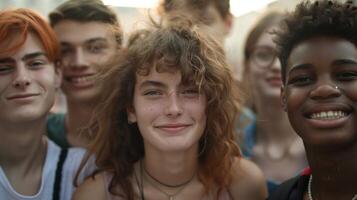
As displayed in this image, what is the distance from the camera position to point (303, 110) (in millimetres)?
1984

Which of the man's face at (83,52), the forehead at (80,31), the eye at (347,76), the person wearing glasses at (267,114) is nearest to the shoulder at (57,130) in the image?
the man's face at (83,52)

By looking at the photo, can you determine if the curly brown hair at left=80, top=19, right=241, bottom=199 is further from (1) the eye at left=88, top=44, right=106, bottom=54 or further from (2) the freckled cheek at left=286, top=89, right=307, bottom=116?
(2) the freckled cheek at left=286, top=89, right=307, bottom=116

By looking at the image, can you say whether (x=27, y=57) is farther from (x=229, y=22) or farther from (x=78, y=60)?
(x=229, y=22)

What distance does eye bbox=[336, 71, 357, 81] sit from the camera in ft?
6.31

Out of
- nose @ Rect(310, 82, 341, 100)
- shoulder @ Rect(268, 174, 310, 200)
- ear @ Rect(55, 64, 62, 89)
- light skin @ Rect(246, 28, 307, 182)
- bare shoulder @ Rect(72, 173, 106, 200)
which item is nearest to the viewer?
nose @ Rect(310, 82, 341, 100)

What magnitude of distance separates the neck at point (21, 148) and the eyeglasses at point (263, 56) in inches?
59.3

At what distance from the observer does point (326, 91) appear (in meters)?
1.90

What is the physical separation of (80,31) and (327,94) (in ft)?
5.38

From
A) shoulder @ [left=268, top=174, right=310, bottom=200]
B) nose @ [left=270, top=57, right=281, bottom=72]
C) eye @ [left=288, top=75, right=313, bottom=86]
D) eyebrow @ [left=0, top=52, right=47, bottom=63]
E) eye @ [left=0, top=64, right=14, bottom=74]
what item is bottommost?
shoulder @ [left=268, top=174, right=310, bottom=200]

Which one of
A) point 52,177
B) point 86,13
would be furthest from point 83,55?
point 52,177

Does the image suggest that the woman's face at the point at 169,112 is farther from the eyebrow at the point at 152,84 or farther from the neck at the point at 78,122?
the neck at the point at 78,122

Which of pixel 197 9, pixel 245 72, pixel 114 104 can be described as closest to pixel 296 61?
pixel 114 104

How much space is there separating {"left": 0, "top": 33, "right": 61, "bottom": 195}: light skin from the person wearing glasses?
132cm

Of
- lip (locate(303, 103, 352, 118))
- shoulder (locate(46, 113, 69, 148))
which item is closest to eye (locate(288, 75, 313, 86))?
lip (locate(303, 103, 352, 118))
